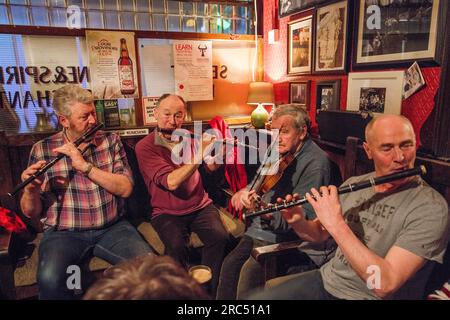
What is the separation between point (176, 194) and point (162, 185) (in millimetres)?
157

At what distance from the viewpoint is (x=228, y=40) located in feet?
12.9

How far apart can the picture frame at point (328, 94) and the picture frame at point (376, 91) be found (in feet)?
0.50

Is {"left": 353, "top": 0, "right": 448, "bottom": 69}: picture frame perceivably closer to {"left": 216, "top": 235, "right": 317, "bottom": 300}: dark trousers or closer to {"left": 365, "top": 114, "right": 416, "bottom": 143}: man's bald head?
{"left": 365, "top": 114, "right": 416, "bottom": 143}: man's bald head

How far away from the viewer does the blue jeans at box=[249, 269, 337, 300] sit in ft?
5.78

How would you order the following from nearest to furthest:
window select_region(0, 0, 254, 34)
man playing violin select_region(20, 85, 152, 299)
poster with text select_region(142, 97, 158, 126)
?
man playing violin select_region(20, 85, 152, 299) → window select_region(0, 0, 254, 34) → poster with text select_region(142, 97, 158, 126)

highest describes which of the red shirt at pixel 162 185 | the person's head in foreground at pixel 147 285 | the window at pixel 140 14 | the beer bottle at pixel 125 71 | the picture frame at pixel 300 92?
the window at pixel 140 14

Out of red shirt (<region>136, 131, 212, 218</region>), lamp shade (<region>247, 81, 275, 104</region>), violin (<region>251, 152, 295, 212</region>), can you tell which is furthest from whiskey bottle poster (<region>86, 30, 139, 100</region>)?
violin (<region>251, 152, 295, 212</region>)

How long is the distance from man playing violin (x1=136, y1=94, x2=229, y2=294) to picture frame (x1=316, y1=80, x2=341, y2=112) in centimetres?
125

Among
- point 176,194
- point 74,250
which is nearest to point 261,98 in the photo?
point 176,194

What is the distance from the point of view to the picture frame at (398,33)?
2.09m

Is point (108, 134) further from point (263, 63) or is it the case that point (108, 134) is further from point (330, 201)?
point (263, 63)

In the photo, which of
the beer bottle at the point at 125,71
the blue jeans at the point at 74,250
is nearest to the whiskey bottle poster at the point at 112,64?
the beer bottle at the point at 125,71

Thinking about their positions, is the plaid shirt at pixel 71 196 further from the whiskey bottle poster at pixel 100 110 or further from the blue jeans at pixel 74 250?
the whiskey bottle poster at pixel 100 110

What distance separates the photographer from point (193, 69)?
3.76 m
